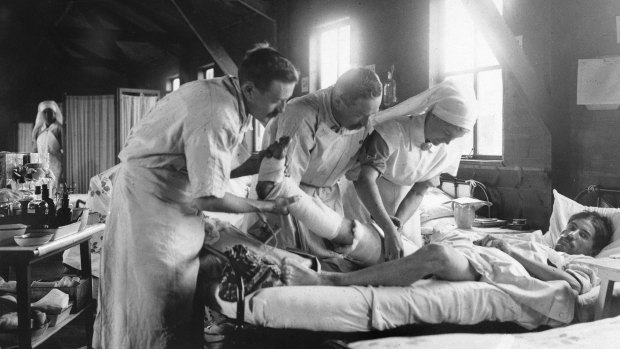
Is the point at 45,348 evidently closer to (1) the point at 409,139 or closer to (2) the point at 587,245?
(1) the point at 409,139

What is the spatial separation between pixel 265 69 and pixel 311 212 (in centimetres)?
78

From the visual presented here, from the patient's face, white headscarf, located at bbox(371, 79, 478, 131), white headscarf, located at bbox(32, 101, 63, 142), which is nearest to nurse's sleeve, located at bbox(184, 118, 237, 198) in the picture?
white headscarf, located at bbox(371, 79, 478, 131)

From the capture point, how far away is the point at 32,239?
261 cm

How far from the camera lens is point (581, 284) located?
2.56 metres

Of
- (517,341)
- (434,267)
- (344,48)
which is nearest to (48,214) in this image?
(434,267)

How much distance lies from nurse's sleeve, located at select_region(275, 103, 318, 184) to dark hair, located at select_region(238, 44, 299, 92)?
0.65m

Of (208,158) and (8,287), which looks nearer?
(208,158)

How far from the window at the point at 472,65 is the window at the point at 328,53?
170 centimetres

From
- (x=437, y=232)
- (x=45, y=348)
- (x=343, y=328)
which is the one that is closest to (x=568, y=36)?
(x=437, y=232)

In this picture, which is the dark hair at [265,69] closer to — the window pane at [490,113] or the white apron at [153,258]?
the white apron at [153,258]

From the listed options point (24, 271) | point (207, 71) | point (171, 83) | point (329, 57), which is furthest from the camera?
point (171, 83)

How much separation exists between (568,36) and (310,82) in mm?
3732

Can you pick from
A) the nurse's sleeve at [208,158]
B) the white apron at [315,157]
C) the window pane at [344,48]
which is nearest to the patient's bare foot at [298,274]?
the white apron at [315,157]

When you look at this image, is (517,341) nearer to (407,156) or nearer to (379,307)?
(379,307)
